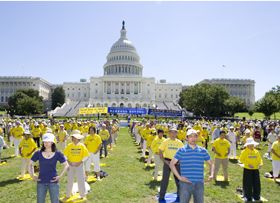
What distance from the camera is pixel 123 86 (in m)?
140

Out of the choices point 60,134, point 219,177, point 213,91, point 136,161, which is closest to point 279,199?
point 219,177

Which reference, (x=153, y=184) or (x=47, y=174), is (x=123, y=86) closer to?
(x=153, y=184)

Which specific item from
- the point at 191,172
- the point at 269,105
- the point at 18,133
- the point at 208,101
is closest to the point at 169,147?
the point at 191,172

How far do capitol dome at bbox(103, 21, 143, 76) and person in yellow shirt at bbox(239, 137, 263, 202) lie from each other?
13464 cm

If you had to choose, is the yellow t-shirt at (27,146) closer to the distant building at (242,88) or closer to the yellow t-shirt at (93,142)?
the yellow t-shirt at (93,142)

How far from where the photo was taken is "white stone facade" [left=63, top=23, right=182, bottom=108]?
13225 centimetres

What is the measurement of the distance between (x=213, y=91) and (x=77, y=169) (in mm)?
75215

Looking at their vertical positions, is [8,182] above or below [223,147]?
below

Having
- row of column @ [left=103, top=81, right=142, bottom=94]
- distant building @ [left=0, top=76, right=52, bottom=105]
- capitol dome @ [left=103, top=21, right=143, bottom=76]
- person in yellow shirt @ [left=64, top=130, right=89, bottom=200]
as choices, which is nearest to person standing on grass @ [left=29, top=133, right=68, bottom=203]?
person in yellow shirt @ [left=64, top=130, right=89, bottom=200]

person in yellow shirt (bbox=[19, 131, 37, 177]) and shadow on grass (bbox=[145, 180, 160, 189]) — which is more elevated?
person in yellow shirt (bbox=[19, 131, 37, 177])

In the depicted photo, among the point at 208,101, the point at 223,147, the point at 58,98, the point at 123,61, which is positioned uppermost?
the point at 123,61

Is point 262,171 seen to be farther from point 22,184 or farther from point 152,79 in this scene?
point 152,79

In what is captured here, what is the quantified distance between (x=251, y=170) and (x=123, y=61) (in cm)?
13856

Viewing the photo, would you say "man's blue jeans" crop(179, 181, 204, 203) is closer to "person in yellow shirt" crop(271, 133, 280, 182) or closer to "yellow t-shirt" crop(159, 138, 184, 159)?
"yellow t-shirt" crop(159, 138, 184, 159)
